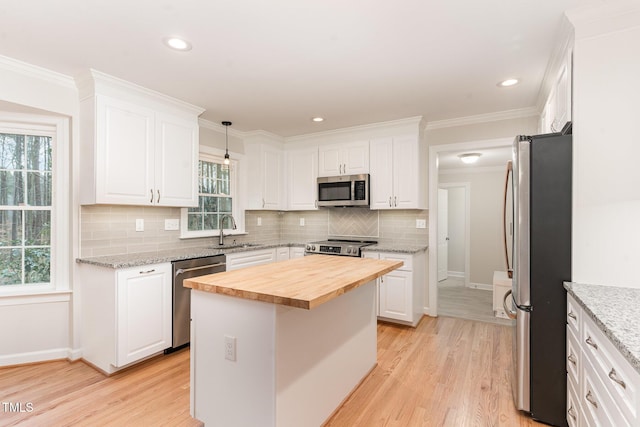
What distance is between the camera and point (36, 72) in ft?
8.56

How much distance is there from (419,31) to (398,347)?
2.71m

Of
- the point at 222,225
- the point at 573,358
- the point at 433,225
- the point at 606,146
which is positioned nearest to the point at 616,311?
the point at 573,358

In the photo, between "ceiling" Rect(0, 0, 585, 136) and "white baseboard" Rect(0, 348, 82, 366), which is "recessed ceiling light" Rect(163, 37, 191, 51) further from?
"white baseboard" Rect(0, 348, 82, 366)

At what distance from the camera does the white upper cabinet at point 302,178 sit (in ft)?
15.3

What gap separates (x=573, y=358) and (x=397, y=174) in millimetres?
2614

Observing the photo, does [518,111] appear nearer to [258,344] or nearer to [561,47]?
[561,47]

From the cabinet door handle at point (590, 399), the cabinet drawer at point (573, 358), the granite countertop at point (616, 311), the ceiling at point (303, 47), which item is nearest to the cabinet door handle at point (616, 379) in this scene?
the granite countertop at point (616, 311)

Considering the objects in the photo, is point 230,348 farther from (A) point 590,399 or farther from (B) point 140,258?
(A) point 590,399

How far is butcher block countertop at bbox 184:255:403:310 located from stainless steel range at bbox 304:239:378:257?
1448mm

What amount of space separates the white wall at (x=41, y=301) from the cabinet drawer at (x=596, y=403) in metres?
3.65

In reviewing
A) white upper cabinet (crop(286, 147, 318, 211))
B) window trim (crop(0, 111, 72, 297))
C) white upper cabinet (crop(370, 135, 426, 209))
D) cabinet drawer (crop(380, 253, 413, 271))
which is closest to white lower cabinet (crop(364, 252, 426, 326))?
cabinet drawer (crop(380, 253, 413, 271))

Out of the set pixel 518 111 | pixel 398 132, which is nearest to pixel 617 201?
pixel 518 111

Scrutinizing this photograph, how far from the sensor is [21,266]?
283 centimetres

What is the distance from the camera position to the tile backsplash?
300 cm
